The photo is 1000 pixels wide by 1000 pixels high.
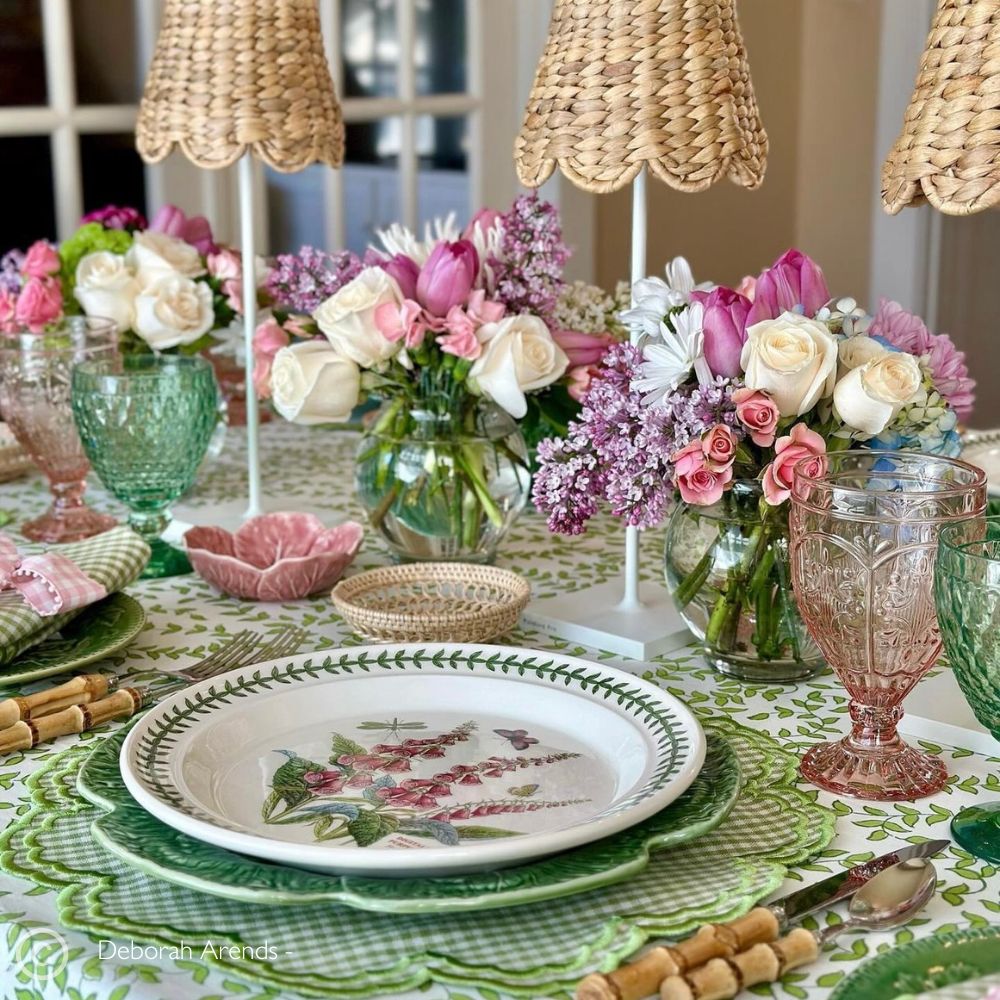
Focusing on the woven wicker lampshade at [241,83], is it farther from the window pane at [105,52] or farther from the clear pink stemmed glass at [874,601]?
the window pane at [105,52]

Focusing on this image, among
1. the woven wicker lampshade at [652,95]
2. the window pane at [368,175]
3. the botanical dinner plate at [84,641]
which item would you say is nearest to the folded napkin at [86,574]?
the botanical dinner plate at [84,641]

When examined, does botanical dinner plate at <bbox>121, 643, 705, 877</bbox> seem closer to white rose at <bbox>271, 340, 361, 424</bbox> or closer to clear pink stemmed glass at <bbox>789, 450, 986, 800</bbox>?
clear pink stemmed glass at <bbox>789, 450, 986, 800</bbox>

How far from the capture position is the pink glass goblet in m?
1.42

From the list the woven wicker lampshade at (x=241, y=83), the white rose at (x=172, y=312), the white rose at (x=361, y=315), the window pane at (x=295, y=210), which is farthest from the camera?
the window pane at (x=295, y=210)

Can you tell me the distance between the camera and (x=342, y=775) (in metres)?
0.86

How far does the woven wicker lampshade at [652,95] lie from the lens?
3.58 ft

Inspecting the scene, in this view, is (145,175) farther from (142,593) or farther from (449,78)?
(142,593)

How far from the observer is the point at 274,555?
130cm

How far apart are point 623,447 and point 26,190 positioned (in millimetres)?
1668

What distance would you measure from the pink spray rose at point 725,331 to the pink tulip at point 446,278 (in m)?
0.29

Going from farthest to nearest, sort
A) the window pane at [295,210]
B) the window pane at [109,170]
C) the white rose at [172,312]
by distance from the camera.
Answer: the window pane at [295,210] → the window pane at [109,170] → the white rose at [172,312]

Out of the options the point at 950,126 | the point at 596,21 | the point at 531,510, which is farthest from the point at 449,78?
the point at 950,126

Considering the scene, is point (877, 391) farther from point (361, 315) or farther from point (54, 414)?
point (54, 414)

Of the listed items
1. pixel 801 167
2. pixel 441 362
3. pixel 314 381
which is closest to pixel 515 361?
pixel 441 362
